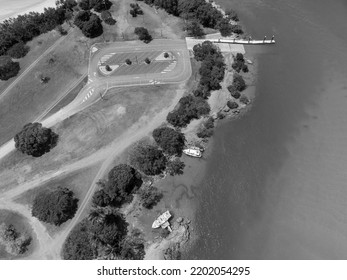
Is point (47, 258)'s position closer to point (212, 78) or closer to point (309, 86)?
point (212, 78)

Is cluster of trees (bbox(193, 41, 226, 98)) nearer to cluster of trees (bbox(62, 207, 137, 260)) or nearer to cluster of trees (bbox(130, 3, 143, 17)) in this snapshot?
cluster of trees (bbox(130, 3, 143, 17))

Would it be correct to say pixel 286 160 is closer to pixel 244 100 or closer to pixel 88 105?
pixel 244 100

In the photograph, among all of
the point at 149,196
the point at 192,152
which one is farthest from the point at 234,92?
the point at 149,196

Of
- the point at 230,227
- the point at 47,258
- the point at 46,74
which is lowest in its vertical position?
the point at 47,258

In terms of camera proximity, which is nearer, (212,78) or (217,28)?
(212,78)

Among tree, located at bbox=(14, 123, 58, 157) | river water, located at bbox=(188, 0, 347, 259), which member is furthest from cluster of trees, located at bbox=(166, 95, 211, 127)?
tree, located at bbox=(14, 123, 58, 157)
